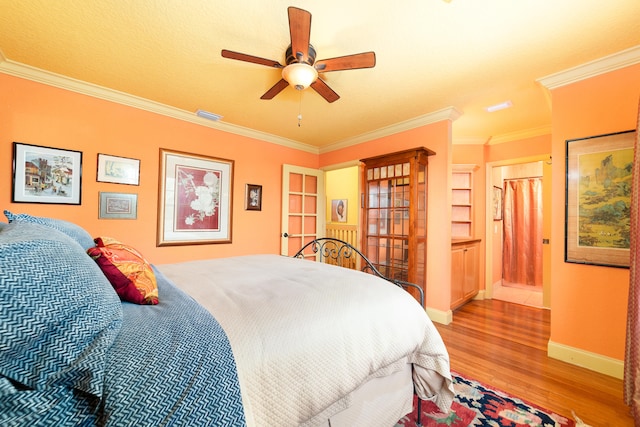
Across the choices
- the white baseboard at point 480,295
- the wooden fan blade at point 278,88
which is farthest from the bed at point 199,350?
A: the white baseboard at point 480,295

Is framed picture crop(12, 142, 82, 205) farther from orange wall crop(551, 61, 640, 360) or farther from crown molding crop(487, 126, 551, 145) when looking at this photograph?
crown molding crop(487, 126, 551, 145)

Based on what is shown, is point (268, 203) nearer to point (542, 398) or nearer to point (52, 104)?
point (52, 104)

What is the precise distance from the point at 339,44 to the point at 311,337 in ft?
6.70

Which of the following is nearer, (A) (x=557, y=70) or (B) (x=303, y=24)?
(B) (x=303, y=24)

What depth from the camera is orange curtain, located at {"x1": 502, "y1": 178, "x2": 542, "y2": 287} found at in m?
4.89

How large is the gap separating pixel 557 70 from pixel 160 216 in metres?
4.35

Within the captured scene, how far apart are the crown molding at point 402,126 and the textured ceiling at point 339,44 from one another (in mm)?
124

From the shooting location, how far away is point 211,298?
3.82ft

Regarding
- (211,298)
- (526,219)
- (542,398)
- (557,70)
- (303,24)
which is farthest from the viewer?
(526,219)

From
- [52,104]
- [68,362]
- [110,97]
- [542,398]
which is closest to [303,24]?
[68,362]

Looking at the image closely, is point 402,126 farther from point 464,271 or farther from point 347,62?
point 464,271

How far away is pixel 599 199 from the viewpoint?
6.79 feet

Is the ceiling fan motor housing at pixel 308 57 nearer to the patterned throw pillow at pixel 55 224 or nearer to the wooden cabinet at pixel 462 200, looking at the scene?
the patterned throw pillow at pixel 55 224

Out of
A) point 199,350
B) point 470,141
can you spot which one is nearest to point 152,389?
point 199,350
